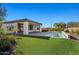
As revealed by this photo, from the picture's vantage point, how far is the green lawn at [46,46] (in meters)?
4.87

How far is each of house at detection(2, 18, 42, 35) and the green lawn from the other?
0.29 feet

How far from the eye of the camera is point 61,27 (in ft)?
16.2

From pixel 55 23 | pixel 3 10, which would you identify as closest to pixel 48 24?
pixel 55 23

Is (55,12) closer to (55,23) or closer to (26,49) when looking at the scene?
(55,23)

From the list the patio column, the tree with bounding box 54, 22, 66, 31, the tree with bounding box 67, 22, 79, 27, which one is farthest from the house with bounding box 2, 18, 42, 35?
the tree with bounding box 67, 22, 79, 27

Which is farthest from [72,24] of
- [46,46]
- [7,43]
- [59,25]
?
[7,43]

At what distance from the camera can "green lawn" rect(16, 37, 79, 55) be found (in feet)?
16.0

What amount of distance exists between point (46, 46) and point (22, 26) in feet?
0.99

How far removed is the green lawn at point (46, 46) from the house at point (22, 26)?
0.09m

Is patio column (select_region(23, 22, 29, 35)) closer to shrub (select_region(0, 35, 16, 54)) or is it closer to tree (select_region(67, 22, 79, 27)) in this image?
shrub (select_region(0, 35, 16, 54))

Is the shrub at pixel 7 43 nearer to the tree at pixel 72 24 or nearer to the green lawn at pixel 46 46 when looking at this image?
the green lawn at pixel 46 46

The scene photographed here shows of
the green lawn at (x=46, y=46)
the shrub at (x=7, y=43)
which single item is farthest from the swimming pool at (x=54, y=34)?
the shrub at (x=7, y=43)

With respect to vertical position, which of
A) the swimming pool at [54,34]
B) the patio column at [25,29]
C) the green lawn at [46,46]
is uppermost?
the patio column at [25,29]

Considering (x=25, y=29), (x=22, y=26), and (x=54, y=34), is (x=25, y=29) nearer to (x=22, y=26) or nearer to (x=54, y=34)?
(x=22, y=26)
